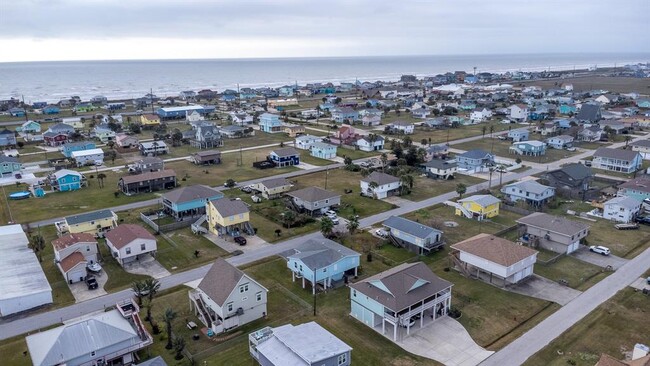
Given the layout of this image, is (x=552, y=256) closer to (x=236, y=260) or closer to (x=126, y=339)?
(x=236, y=260)

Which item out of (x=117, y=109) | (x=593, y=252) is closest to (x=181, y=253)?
(x=593, y=252)

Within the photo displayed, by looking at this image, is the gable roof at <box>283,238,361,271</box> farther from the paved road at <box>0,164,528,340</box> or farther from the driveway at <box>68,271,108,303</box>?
the driveway at <box>68,271,108,303</box>

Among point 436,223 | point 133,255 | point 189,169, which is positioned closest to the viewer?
point 133,255

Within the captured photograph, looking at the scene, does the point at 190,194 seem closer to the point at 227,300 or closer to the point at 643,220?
the point at 227,300

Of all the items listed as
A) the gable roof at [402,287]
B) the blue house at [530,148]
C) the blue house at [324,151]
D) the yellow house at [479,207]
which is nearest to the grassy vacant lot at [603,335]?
the gable roof at [402,287]

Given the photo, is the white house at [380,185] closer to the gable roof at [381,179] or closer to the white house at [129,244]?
the gable roof at [381,179]

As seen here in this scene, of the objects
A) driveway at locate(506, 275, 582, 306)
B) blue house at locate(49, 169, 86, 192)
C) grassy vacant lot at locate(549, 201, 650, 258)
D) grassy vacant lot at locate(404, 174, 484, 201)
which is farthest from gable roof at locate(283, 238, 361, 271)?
blue house at locate(49, 169, 86, 192)

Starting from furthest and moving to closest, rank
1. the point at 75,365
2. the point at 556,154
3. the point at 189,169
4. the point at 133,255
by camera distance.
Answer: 1. the point at 556,154
2. the point at 189,169
3. the point at 133,255
4. the point at 75,365
